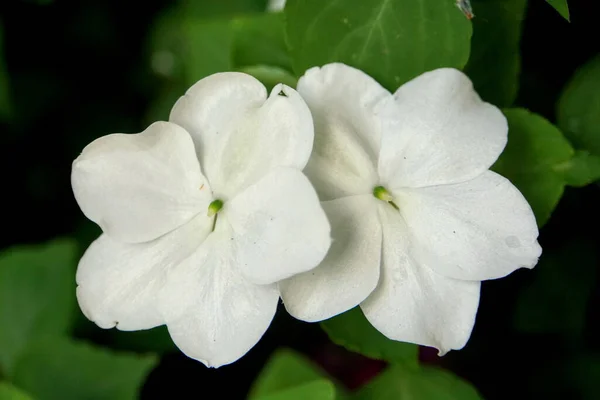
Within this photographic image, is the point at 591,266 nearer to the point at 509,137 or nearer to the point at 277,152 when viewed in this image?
the point at 509,137

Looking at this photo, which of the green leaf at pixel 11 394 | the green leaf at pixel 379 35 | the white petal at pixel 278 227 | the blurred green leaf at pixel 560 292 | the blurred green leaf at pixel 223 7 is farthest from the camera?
the blurred green leaf at pixel 223 7

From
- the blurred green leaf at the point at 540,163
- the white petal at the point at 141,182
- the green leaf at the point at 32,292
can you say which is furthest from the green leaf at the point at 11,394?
the blurred green leaf at the point at 540,163

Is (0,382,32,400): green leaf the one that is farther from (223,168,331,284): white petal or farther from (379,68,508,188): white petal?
(379,68,508,188): white petal

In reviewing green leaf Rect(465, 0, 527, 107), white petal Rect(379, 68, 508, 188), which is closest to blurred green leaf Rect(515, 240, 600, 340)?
green leaf Rect(465, 0, 527, 107)

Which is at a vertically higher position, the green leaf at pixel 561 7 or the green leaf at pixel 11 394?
the green leaf at pixel 561 7

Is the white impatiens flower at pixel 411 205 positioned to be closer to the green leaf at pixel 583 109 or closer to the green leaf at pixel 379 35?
the green leaf at pixel 379 35

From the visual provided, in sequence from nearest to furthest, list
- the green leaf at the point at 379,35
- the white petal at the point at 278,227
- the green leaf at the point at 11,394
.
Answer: the white petal at the point at 278,227 → the green leaf at the point at 379,35 → the green leaf at the point at 11,394
